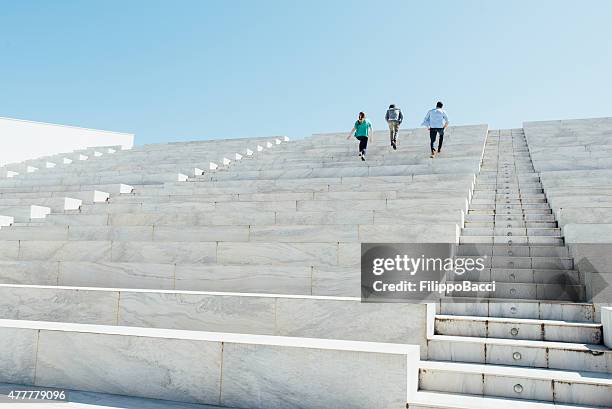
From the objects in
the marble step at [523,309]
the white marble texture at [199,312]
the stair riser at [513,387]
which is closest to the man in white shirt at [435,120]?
the marble step at [523,309]

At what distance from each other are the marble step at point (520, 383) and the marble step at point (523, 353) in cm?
14

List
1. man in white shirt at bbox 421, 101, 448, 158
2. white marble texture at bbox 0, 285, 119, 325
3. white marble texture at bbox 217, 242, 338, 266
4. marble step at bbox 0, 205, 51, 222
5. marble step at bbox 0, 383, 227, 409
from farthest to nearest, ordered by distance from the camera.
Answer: man in white shirt at bbox 421, 101, 448, 158 → marble step at bbox 0, 205, 51, 222 → white marble texture at bbox 217, 242, 338, 266 → white marble texture at bbox 0, 285, 119, 325 → marble step at bbox 0, 383, 227, 409

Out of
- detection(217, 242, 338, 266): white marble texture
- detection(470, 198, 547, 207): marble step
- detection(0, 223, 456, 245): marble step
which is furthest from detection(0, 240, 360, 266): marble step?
detection(470, 198, 547, 207): marble step

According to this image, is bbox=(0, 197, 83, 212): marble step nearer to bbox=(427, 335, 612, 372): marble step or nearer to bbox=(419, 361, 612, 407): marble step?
bbox=(427, 335, 612, 372): marble step

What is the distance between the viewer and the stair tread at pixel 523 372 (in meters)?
4.59

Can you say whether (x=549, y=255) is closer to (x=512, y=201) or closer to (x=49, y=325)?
(x=512, y=201)

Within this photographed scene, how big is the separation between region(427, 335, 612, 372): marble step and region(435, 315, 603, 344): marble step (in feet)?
0.44

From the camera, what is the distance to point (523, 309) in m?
6.02

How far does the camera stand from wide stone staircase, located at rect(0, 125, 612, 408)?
15.2 feet

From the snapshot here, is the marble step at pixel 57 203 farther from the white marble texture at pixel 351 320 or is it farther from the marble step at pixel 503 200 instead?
the marble step at pixel 503 200

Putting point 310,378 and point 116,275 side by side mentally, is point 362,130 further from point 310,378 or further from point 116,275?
point 310,378

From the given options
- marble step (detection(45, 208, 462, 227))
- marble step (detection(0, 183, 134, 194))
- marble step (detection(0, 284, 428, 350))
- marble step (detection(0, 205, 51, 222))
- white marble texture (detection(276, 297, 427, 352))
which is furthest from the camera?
marble step (detection(0, 183, 134, 194))

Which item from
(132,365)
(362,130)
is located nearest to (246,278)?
(132,365)

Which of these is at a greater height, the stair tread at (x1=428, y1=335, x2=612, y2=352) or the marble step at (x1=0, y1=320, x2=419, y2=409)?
the stair tread at (x1=428, y1=335, x2=612, y2=352)
